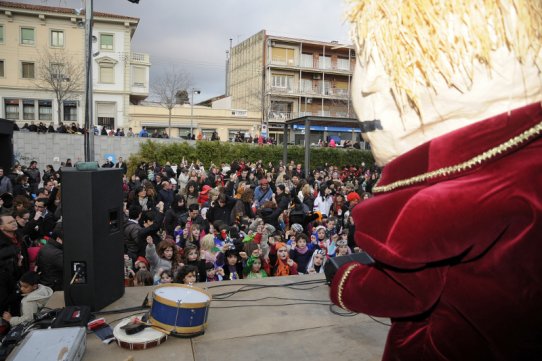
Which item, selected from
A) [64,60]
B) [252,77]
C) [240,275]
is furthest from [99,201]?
[252,77]

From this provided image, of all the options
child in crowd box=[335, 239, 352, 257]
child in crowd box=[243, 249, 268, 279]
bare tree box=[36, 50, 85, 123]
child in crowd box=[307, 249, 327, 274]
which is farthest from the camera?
bare tree box=[36, 50, 85, 123]

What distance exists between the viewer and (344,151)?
2281cm

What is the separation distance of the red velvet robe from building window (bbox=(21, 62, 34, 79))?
34.7m

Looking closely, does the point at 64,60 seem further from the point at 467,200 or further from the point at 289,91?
the point at 467,200

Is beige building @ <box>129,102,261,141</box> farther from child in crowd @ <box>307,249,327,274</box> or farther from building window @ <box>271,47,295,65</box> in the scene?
child in crowd @ <box>307,249,327,274</box>

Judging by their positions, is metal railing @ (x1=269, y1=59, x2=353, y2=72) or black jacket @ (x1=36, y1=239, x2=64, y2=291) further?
metal railing @ (x1=269, y1=59, x2=353, y2=72)

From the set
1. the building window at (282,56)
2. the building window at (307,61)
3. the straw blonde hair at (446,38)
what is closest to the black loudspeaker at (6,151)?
the straw blonde hair at (446,38)

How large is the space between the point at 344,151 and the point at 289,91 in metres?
18.5

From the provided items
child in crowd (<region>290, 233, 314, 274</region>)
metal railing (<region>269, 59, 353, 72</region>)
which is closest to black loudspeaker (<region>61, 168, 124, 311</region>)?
child in crowd (<region>290, 233, 314, 274</region>)

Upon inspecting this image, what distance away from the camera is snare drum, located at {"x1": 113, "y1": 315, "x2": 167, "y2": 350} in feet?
9.89

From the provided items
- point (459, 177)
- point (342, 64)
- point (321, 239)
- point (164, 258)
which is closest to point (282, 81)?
point (342, 64)

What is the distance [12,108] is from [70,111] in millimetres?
3788

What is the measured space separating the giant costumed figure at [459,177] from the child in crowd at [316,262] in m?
4.98

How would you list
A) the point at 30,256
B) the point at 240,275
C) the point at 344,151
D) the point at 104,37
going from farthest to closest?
the point at 104,37, the point at 344,151, the point at 240,275, the point at 30,256
